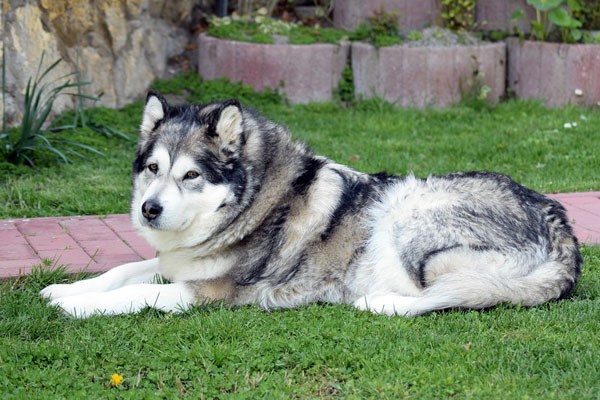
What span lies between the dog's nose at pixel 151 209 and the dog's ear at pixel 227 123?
0.49 m

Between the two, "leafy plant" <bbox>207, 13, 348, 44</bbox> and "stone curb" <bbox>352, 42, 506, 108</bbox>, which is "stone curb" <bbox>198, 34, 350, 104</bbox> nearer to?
"leafy plant" <bbox>207, 13, 348, 44</bbox>

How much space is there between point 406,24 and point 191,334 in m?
7.22

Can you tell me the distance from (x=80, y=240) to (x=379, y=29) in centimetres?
547

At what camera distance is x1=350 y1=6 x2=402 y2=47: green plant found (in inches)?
379

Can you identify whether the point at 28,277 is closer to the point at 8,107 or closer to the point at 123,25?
the point at 8,107

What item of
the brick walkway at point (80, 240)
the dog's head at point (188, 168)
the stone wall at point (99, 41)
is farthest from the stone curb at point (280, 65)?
the dog's head at point (188, 168)

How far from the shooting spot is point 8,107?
24.8 ft

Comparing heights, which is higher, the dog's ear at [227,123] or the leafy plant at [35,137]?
the dog's ear at [227,123]

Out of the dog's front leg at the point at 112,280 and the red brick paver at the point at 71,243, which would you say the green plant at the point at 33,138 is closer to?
the red brick paver at the point at 71,243

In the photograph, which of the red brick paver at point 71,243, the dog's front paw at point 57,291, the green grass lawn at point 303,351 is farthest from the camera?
the red brick paver at point 71,243

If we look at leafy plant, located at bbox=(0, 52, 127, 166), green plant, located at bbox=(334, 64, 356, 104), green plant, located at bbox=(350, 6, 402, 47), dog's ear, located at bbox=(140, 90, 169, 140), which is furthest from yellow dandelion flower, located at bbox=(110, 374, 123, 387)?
green plant, located at bbox=(350, 6, 402, 47)

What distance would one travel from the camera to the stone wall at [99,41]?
768 centimetres

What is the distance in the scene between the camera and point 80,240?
5.35 meters

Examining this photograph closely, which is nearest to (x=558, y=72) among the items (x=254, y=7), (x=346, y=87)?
(x=346, y=87)
